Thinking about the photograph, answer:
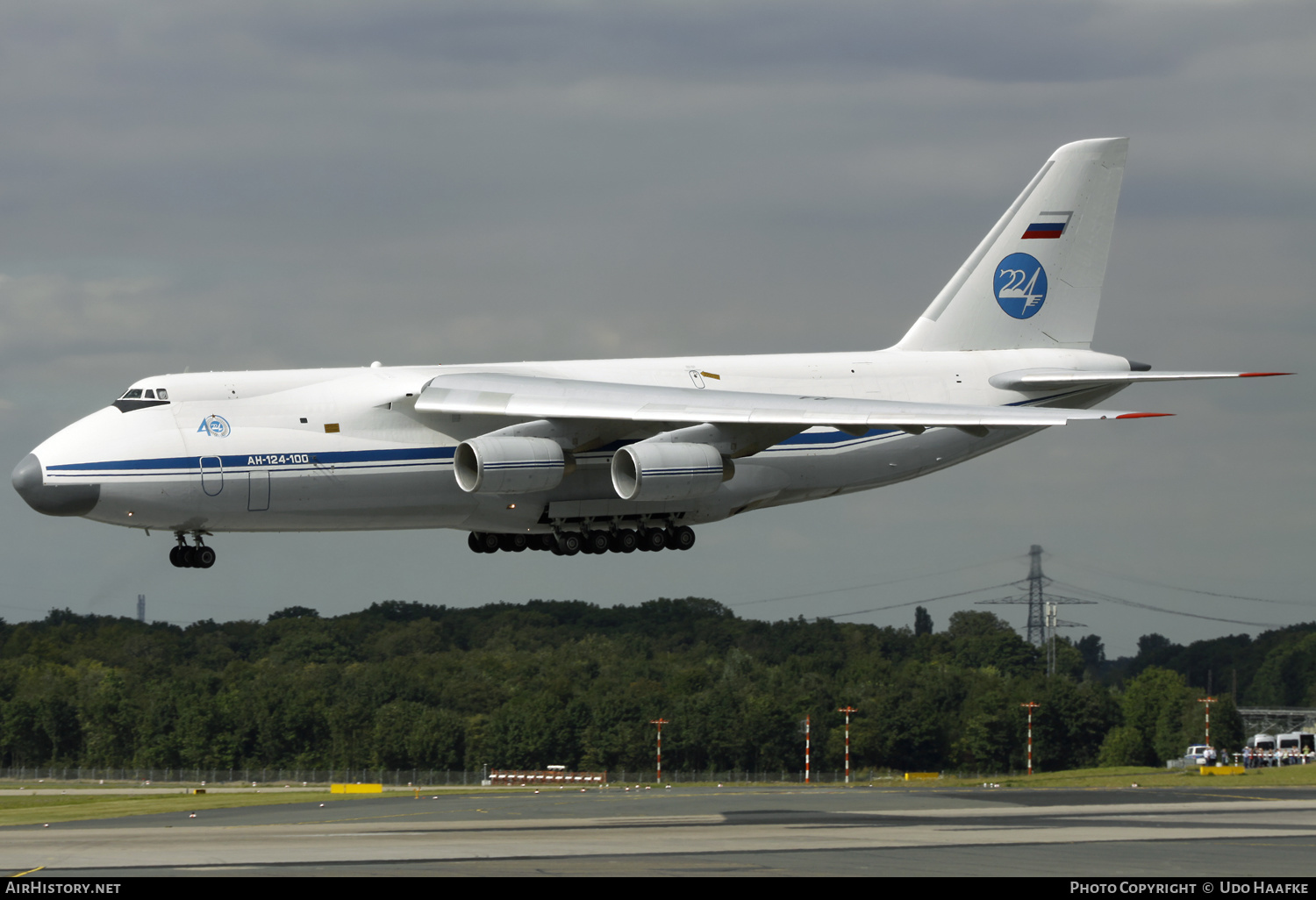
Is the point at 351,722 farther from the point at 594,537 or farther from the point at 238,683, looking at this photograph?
the point at 594,537

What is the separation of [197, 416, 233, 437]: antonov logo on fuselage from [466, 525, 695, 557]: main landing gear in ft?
18.6

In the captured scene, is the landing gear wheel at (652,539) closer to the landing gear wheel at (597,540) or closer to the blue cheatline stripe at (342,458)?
the landing gear wheel at (597,540)

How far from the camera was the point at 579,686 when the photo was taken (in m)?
80.9

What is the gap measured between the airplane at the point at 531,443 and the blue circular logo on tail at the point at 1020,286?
211cm

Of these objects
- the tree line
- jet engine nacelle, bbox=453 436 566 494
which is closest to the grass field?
jet engine nacelle, bbox=453 436 566 494

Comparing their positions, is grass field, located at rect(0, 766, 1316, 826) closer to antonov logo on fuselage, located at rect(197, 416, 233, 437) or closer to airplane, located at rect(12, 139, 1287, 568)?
airplane, located at rect(12, 139, 1287, 568)

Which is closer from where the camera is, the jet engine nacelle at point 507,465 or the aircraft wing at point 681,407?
the aircraft wing at point 681,407

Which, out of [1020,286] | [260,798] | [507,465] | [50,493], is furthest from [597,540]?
[260,798]

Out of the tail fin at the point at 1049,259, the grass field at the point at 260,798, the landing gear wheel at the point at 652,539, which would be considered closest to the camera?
the landing gear wheel at the point at 652,539

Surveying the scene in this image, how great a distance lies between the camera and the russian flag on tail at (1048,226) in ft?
114

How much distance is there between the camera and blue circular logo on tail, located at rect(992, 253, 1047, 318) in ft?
113

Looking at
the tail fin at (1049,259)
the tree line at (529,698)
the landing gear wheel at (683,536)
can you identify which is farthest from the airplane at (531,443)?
the tree line at (529,698)

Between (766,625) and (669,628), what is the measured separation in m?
5.38

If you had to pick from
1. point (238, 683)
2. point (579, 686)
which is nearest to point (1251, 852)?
point (579, 686)
